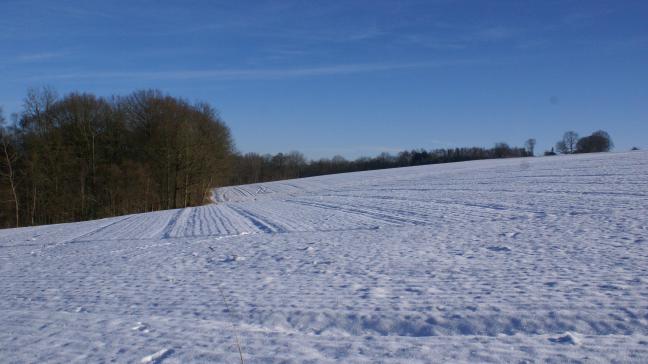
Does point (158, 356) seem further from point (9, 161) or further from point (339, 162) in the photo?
point (339, 162)

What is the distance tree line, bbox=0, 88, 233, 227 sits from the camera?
35938 mm

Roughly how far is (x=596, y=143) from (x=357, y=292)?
297 feet

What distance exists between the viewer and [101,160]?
4162cm

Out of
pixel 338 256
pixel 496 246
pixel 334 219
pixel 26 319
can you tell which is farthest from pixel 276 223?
pixel 26 319

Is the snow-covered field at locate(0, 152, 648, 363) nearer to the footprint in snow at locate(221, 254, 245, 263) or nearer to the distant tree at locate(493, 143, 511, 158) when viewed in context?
the footprint in snow at locate(221, 254, 245, 263)

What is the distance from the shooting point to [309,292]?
7648 millimetres

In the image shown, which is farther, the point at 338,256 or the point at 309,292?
the point at 338,256

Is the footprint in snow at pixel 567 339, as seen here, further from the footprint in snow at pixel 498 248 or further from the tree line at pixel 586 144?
the tree line at pixel 586 144

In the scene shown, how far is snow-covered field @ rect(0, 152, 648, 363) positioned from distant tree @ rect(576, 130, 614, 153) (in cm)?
7634

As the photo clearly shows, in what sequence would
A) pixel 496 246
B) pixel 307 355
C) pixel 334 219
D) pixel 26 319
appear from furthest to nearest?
1. pixel 334 219
2. pixel 496 246
3. pixel 26 319
4. pixel 307 355

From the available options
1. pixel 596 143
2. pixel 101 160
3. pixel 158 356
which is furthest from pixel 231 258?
pixel 596 143

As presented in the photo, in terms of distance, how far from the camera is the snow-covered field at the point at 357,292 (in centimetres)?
520

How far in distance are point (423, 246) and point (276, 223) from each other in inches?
314

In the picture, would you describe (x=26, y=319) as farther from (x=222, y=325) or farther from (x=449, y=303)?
(x=449, y=303)
